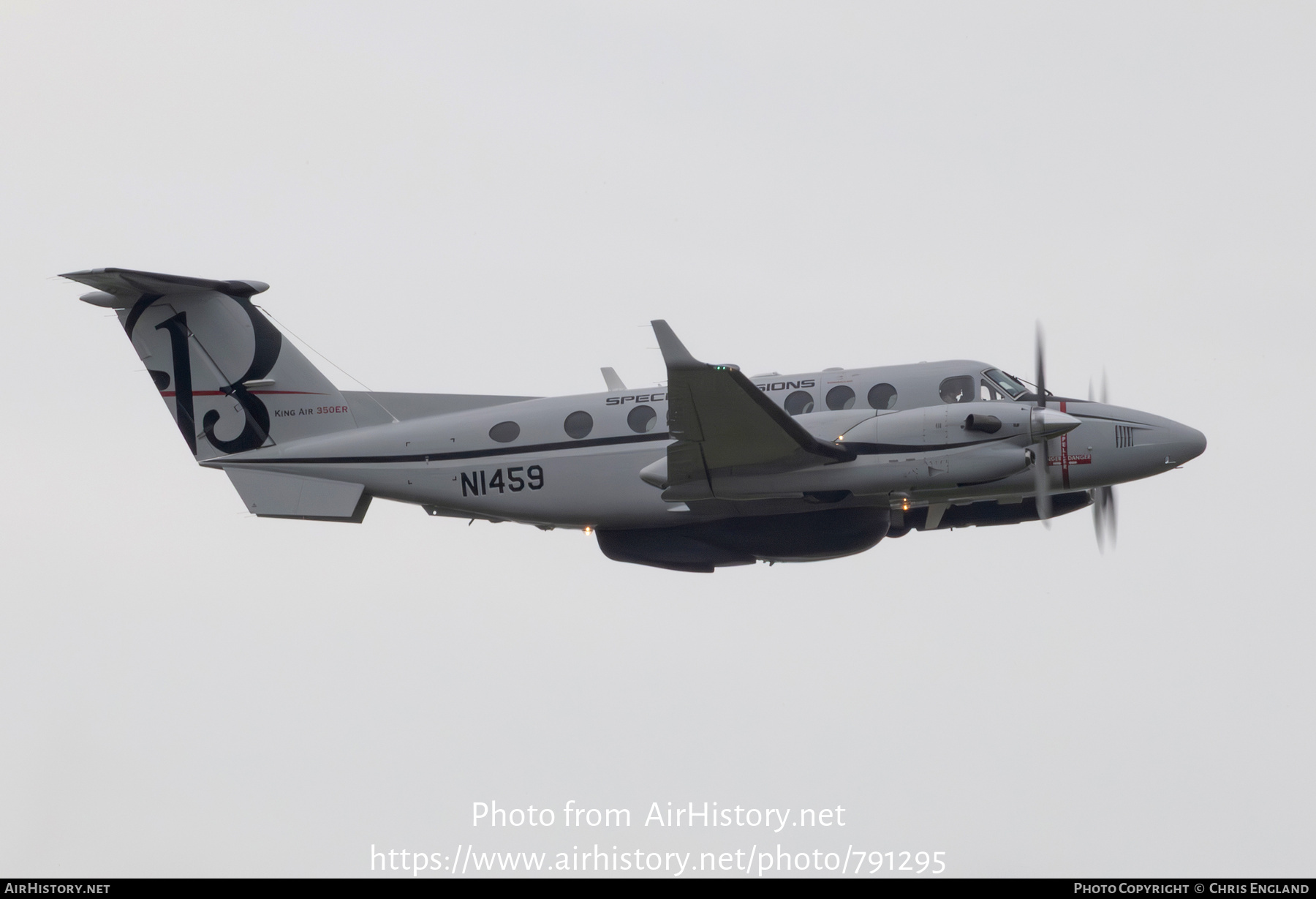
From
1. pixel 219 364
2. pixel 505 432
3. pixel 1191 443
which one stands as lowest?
pixel 1191 443

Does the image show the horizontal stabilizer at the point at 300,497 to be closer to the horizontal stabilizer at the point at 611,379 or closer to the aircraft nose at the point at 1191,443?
the horizontal stabilizer at the point at 611,379

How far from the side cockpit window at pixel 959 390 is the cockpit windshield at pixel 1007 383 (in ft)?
0.95

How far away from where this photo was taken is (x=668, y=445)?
19.5 m

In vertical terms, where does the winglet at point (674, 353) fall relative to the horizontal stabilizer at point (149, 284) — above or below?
below

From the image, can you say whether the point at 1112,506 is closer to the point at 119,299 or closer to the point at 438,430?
the point at 438,430

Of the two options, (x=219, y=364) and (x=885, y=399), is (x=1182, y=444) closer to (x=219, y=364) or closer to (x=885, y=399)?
(x=885, y=399)

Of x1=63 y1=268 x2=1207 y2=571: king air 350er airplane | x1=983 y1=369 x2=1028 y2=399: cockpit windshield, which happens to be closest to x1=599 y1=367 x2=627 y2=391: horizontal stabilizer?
x1=63 y1=268 x2=1207 y2=571: king air 350er airplane

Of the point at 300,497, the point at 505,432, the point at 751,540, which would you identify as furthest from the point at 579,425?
the point at 300,497

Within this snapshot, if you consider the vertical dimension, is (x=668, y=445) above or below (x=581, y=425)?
below

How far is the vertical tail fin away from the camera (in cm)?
2167

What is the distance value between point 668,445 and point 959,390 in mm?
4147

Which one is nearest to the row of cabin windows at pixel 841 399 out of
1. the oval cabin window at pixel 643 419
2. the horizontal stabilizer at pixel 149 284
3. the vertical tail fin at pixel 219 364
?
the oval cabin window at pixel 643 419

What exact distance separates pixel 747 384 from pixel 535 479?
176 inches

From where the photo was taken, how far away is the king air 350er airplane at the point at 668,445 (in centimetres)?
1784
